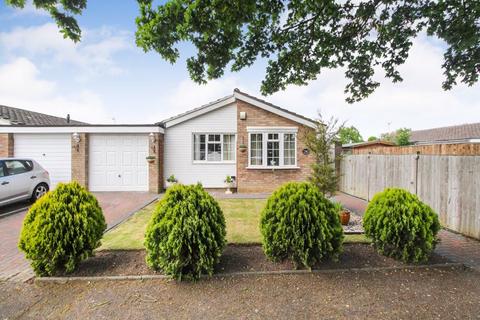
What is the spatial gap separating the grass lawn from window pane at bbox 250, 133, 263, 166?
10.9 feet

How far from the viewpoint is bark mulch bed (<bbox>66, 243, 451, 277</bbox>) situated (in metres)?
3.59

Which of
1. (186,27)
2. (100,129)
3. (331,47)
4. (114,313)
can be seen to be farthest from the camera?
(100,129)

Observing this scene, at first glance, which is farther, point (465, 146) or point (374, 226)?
point (465, 146)

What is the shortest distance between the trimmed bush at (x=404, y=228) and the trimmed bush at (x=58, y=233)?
455 centimetres

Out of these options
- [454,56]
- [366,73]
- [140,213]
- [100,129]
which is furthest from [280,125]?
[100,129]

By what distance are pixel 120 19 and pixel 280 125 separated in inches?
293

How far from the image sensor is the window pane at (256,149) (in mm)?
11305

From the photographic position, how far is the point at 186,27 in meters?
4.11

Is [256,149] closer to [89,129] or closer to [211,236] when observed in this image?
[89,129]

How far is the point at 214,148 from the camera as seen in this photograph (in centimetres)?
1148

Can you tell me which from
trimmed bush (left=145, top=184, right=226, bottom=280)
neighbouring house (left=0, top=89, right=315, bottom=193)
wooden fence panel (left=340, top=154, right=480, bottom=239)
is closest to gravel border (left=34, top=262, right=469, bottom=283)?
trimmed bush (left=145, top=184, right=226, bottom=280)

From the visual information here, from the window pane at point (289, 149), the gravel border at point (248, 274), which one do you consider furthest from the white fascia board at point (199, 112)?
the gravel border at point (248, 274)

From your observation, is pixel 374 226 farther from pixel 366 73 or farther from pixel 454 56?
pixel 454 56

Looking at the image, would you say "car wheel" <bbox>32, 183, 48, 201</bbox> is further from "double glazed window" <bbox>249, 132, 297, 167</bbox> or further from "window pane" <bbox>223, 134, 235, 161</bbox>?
"double glazed window" <bbox>249, 132, 297, 167</bbox>
